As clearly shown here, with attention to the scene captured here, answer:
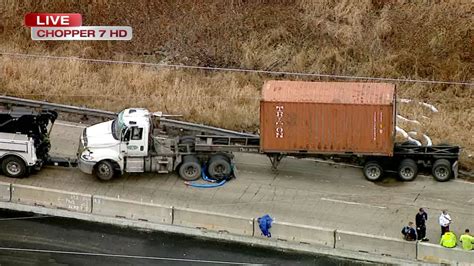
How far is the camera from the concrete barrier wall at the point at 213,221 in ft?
73.5

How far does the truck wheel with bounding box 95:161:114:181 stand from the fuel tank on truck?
16.5ft

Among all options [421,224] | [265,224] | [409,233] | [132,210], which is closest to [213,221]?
[265,224]

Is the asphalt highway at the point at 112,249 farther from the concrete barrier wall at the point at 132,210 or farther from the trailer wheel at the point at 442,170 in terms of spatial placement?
the trailer wheel at the point at 442,170

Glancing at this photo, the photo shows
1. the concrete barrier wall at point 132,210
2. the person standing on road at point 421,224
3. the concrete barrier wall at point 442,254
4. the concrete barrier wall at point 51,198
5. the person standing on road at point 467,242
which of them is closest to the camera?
the concrete barrier wall at point 442,254

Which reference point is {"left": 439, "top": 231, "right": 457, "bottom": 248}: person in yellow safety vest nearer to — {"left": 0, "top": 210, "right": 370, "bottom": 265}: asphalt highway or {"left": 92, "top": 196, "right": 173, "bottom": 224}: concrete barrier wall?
{"left": 0, "top": 210, "right": 370, "bottom": 265}: asphalt highway

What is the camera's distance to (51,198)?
23.9 meters

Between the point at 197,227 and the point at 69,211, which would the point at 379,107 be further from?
the point at 69,211

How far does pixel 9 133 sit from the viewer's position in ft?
83.1

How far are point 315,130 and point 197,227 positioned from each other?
5.30 meters

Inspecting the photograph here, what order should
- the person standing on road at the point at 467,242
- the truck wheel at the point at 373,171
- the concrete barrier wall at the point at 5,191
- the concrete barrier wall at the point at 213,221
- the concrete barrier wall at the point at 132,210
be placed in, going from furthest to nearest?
1. the truck wheel at the point at 373,171
2. the concrete barrier wall at the point at 5,191
3. the concrete barrier wall at the point at 132,210
4. the concrete barrier wall at the point at 213,221
5. the person standing on road at the point at 467,242

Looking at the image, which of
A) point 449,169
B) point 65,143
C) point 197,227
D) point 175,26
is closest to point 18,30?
point 175,26

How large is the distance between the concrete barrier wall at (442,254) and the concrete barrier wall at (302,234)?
2461 mm

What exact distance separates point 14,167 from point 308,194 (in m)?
9.58

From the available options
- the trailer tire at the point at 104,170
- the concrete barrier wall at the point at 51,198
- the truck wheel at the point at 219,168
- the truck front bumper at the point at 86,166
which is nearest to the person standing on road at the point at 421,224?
the truck wheel at the point at 219,168
